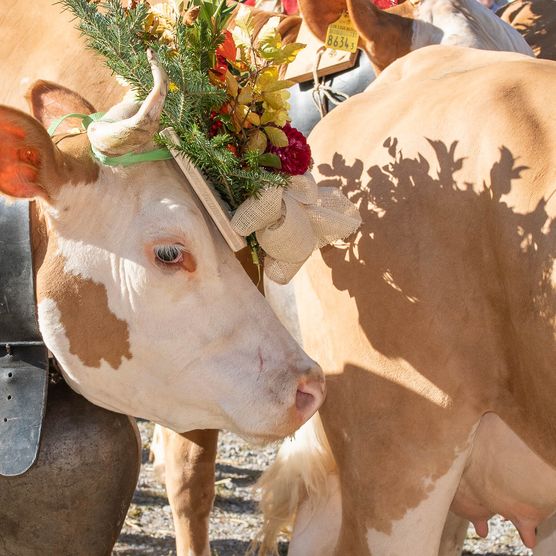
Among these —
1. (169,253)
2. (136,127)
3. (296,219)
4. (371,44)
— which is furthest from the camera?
(371,44)

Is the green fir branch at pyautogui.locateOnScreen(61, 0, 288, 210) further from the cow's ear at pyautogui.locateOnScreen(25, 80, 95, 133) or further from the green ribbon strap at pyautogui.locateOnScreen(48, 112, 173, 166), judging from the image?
the cow's ear at pyautogui.locateOnScreen(25, 80, 95, 133)

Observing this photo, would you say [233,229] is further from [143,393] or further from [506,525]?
[506,525]

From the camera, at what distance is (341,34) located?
127 inches

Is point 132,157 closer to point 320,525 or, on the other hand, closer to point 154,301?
point 154,301

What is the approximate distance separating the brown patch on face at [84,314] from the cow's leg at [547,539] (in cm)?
135

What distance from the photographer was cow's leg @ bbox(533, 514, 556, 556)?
2.77 meters

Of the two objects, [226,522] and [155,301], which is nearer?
[155,301]

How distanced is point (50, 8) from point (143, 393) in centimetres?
161

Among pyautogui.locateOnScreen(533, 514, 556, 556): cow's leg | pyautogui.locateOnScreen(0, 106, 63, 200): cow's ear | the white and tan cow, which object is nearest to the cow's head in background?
the white and tan cow

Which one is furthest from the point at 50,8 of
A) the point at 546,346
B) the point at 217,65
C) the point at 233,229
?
the point at 546,346

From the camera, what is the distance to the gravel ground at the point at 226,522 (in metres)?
4.14

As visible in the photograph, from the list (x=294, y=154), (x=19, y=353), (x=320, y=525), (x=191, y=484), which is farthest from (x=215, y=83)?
(x=191, y=484)

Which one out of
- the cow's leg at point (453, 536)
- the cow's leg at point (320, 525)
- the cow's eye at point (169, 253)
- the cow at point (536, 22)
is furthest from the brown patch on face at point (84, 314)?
the cow at point (536, 22)

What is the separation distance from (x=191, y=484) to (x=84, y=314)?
1282mm
